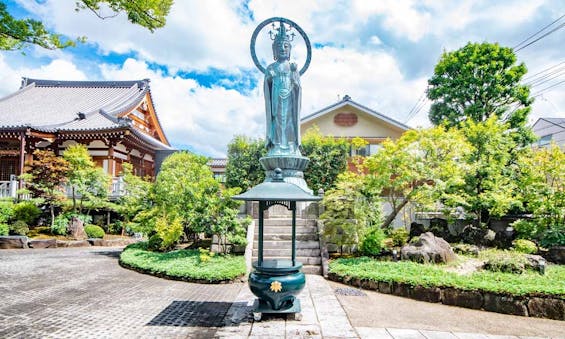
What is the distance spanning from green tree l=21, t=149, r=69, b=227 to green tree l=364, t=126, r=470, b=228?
13.0m

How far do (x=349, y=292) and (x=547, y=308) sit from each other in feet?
12.5

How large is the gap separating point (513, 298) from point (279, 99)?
8.81 metres

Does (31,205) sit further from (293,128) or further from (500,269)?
(500,269)

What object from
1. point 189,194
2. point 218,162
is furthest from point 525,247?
point 218,162

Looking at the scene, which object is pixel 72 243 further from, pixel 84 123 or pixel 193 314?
pixel 193 314

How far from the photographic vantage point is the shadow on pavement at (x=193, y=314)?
222 inches

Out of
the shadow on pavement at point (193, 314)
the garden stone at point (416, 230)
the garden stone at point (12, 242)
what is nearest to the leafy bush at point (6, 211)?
the garden stone at point (12, 242)

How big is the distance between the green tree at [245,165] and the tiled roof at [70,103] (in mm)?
7178

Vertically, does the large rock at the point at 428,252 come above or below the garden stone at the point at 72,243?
above

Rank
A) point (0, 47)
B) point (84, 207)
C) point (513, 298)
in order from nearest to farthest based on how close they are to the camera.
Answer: point (0, 47) → point (513, 298) → point (84, 207)

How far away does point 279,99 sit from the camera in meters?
12.1

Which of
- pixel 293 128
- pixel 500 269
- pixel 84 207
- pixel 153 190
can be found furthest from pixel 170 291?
pixel 84 207

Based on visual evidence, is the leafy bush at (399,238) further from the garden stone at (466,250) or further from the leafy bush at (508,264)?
the leafy bush at (508,264)

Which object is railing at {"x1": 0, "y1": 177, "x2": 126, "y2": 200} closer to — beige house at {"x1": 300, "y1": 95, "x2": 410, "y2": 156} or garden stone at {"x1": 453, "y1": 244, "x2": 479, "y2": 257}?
beige house at {"x1": 300, "y1": 95, "x2": 410, "y2": 156}
